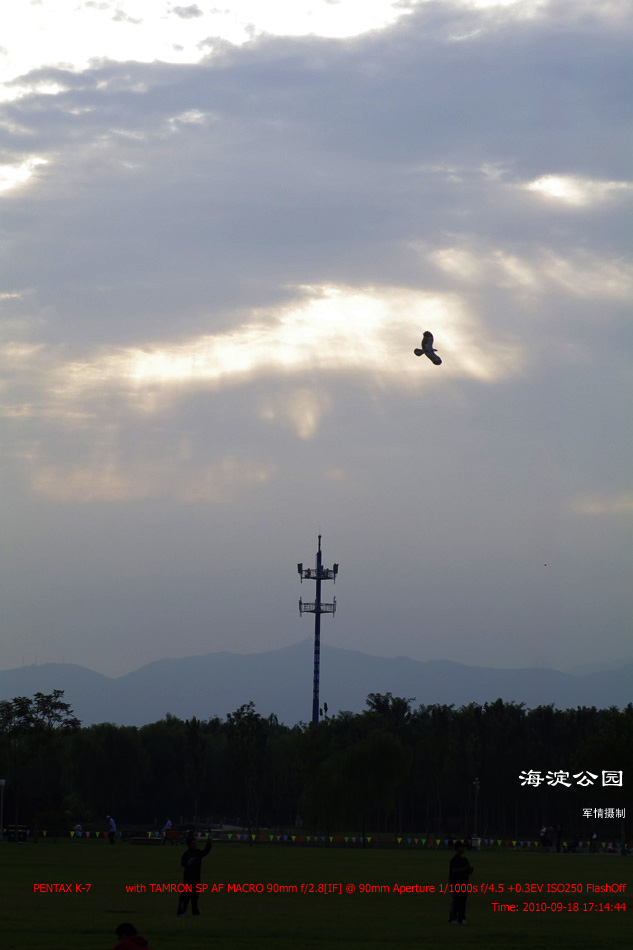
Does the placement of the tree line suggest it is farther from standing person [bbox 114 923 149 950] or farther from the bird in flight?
standing person [bbox 114 923 149 950]

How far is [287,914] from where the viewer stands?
25906 millimetres

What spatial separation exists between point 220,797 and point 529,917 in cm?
9268

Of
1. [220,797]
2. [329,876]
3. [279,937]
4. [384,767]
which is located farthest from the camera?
[220,797]

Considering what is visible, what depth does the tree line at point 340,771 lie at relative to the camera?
85375 millimetres

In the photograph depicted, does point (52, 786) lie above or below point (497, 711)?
below

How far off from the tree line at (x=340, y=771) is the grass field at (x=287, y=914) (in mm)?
36028

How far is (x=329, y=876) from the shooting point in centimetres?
4025

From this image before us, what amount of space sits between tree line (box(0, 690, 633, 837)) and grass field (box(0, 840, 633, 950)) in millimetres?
36028

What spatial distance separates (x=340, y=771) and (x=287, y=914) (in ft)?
202

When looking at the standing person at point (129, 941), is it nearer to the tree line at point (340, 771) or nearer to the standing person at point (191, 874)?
the standing person at point (191, 874)

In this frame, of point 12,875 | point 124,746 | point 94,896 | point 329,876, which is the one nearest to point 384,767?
point 124,746

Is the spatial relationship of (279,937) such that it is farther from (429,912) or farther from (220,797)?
(220,797)

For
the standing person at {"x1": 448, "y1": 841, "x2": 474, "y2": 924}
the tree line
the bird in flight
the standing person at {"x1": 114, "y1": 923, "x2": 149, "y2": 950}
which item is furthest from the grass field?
the tree line

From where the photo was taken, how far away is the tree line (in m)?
85.4
